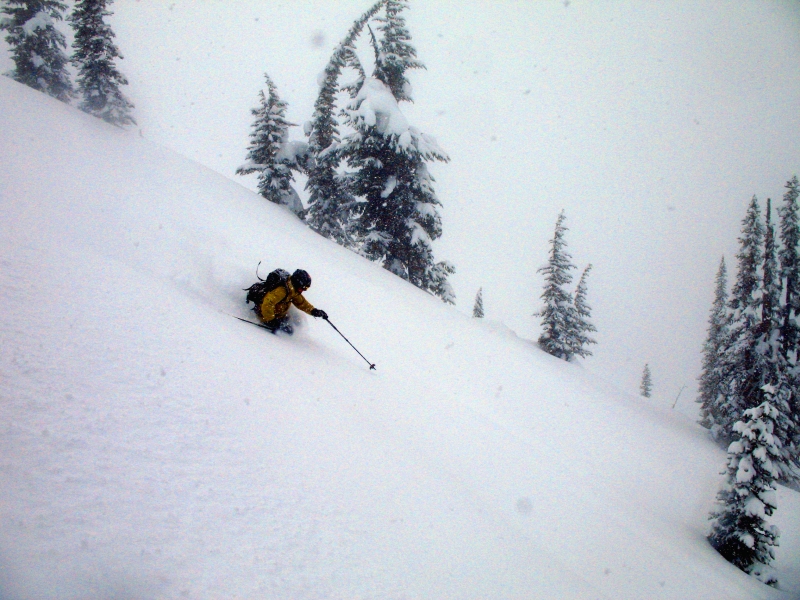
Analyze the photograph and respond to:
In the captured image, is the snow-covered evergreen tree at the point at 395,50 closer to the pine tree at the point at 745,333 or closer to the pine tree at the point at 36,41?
the pine tree at the point at 745,333

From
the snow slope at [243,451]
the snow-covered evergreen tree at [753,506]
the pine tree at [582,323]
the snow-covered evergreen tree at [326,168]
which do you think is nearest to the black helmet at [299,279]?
the snow slope at [243,451]

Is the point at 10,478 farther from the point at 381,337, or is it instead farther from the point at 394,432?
the point at 381,337

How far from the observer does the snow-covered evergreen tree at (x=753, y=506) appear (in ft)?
31.2

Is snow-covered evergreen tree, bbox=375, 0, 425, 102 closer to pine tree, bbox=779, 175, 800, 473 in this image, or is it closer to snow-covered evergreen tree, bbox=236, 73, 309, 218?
snow-covered evergreen tree, bbox=236, 73, 309, 218

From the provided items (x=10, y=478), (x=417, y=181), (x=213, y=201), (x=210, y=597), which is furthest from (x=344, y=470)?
(x=417, y=181)

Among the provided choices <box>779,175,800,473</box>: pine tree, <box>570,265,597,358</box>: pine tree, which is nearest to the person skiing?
<box>779,175,800,473</box>: pine tree

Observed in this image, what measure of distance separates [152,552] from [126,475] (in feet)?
1.50

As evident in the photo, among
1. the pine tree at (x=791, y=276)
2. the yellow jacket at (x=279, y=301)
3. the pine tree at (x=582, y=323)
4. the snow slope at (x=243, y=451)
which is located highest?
the pine tree at (x=791, y=276)

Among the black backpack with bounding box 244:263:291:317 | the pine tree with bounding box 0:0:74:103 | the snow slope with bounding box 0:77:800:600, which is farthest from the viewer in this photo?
the pine tree with bounding box 0:0:74:103

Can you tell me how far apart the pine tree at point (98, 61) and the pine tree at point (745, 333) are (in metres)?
38.5

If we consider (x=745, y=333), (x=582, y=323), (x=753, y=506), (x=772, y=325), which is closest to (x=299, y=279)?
(x=753, y=506)

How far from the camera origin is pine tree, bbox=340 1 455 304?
15732mm

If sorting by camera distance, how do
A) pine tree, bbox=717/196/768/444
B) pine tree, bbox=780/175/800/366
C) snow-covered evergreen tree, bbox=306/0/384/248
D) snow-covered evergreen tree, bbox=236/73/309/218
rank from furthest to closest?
snow-covered evergreen tree, bbox=236/73/309/218, snow-covered evergreen tree, bbox=306/0/384/248, pine tree, bbox=717/196/768/444, pine tree, bbox=780/175/800/366

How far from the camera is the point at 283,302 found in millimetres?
6305
